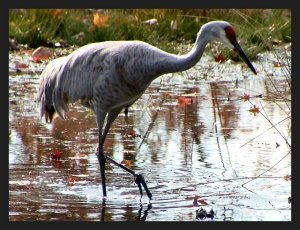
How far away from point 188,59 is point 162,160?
61.3 inches

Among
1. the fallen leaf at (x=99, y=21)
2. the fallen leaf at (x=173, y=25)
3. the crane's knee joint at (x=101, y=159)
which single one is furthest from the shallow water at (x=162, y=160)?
the fallen leaf at (x=173, y=25)

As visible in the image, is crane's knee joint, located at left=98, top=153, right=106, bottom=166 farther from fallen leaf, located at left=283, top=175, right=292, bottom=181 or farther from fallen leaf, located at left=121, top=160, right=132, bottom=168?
fallen leaf, located at left=283, top=175, right=292, bottom=181

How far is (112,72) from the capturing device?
793cm

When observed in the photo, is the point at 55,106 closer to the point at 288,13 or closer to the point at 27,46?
the point at 27,46

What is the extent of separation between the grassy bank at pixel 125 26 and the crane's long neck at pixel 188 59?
255 inches

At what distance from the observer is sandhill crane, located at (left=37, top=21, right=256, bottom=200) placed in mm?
7504

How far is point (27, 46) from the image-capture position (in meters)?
14.9

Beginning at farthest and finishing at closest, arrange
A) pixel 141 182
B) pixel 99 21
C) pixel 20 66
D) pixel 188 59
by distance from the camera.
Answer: pixel 99 21 → pixel 20 66 → pixel 141 182 → pixel 188 59

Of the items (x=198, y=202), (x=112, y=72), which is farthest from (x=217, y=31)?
(x=198, y=202)

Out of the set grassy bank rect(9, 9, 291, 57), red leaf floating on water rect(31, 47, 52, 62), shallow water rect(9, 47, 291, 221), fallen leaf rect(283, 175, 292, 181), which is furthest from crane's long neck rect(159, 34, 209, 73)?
grassy bank rect(9, 9, 291, 57)

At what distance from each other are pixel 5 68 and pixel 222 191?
2762mm

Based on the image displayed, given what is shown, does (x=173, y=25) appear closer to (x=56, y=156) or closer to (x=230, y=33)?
(x=56, y=156)

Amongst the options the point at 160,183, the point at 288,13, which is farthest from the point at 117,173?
the point at 288,13

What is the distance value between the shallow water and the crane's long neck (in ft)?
2.67
